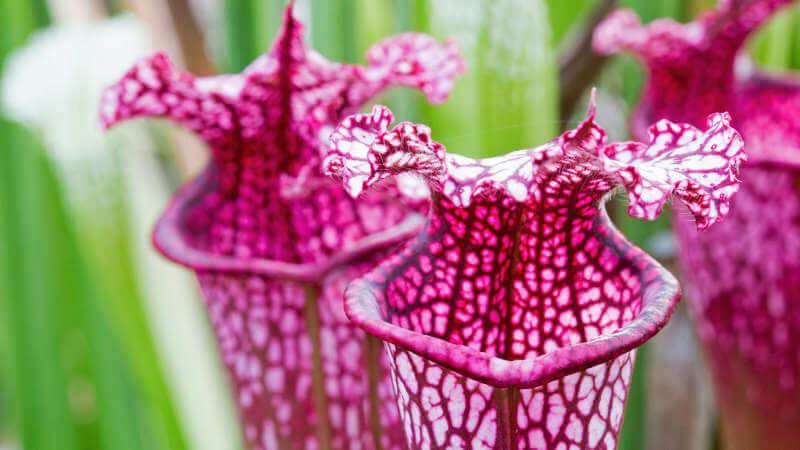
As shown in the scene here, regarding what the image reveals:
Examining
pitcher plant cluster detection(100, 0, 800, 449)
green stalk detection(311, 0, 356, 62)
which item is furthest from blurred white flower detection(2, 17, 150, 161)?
pitcher plant cluster detection(100, 0, 800, 449)

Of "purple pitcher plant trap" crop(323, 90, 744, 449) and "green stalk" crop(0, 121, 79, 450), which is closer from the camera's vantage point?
"purple pitcher plant trap" crop(323, 90, 744, 449)

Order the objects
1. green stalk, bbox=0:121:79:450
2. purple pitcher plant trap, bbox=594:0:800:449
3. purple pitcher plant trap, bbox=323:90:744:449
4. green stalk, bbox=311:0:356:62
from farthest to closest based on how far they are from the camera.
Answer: green stalk, bbox=0:121:79:450 < green stalk, bbox=311:0:356:62 < purple pitcher plant trap, bbox=594:0:800:449 < purple pitcher plant trap, bbox=323:90:744:449

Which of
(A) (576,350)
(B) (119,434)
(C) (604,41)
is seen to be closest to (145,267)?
(B) (119,434)

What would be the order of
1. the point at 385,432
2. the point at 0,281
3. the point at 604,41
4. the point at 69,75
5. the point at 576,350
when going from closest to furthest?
the point at 576,350 < the point at 385,432 < the point at 604,41 < the point at 69,75 < the point at 0,281

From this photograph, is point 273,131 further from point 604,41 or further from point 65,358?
point 65,358

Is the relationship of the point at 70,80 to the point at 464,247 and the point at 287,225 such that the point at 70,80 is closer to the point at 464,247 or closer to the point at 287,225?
the point at 287,225

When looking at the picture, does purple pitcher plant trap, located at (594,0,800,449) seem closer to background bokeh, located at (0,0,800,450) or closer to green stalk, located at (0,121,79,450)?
background bokeh, located at (0,0,800,450)

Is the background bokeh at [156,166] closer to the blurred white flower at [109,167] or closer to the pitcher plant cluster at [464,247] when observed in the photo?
the blurred white flower at [109,167]

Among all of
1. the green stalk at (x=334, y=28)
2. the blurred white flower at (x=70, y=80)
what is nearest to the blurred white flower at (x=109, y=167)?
the blurred white flower at (x=70, y=80)
